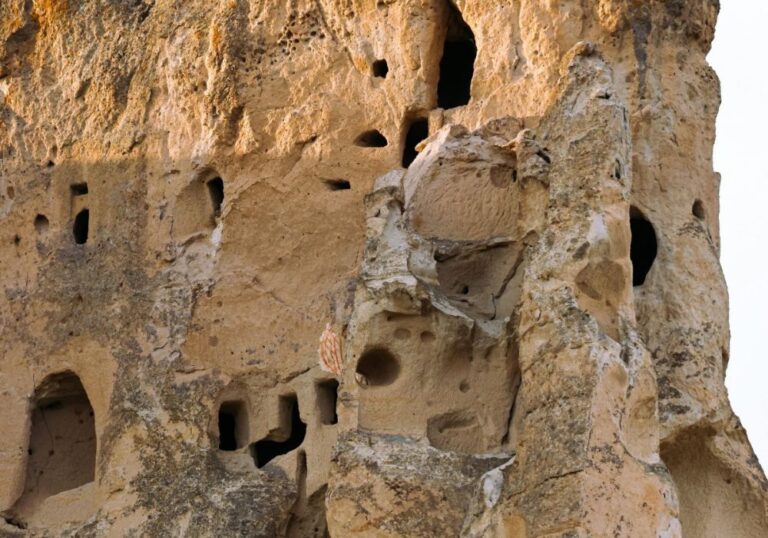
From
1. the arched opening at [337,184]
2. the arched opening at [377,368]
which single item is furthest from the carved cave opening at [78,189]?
the arched opening at [377,368]

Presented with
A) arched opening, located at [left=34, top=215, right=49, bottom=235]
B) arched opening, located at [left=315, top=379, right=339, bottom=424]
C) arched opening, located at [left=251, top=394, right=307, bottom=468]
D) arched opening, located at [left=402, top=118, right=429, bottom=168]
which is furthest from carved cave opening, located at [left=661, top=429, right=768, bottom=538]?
arched opening, located at [left=34, top=215, right=49, bottom=235]

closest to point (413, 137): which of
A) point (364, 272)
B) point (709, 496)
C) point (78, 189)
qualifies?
point (364, 272)

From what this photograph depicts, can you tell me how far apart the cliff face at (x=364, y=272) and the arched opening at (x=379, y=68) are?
0.01 meters

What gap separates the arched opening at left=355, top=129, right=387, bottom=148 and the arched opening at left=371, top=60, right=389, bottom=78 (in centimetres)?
38

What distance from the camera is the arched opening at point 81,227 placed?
1334 centimetres

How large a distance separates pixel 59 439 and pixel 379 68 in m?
3.14

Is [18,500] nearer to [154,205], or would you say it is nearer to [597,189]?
[154,205]

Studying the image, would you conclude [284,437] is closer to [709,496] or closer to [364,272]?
[364,272]

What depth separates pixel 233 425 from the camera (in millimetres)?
12352

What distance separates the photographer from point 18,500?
1266 centimetres

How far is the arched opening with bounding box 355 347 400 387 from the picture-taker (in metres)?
11.0

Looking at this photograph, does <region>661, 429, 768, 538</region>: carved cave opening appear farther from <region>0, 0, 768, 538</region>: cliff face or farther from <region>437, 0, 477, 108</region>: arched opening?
<region>437, 0, 477, 108</region>: arched opening

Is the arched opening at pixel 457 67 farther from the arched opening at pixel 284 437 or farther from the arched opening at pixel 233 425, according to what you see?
the arched opening at pixel 233 425

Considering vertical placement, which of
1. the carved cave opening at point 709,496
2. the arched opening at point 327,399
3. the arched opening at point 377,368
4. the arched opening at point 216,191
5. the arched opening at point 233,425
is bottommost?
the carved cave opening at point 709,496
